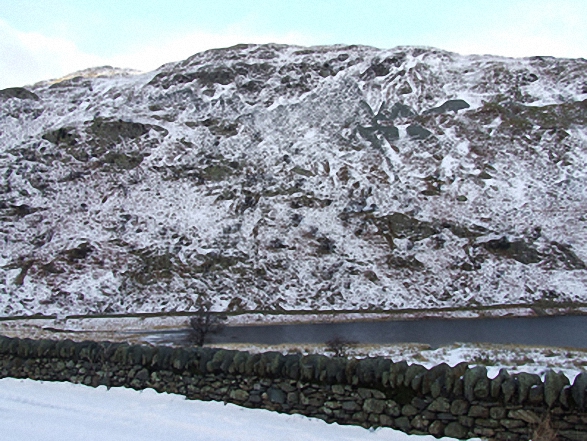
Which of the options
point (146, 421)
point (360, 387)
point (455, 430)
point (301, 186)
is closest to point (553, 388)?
point (455, 430)

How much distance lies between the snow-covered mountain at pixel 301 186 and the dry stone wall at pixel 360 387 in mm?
30756

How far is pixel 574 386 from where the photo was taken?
7262 mm

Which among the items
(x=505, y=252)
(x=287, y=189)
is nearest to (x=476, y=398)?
(x=505, y=252)

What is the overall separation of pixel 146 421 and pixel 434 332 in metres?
27.5

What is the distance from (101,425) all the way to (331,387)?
4.40 metres

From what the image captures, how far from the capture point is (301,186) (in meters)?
54.6

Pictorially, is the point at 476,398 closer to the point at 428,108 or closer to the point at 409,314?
the point at 409,314

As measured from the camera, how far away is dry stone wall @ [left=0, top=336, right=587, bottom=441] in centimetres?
743

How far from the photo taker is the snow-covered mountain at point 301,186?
42.9 metres

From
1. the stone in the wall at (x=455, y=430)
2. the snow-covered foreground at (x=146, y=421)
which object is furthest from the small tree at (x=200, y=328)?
the stone in the wall at (x=455, y=430)

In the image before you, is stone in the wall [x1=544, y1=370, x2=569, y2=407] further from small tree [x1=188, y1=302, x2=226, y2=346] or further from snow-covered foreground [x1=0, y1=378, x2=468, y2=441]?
small tree [x1=188, y1=302, x2=226, y2=346]

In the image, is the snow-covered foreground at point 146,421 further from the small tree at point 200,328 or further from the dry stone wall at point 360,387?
the small tree at point 200,328

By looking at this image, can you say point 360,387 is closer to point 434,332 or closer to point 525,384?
point 525,384

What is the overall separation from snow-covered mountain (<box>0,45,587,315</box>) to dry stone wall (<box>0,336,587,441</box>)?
30.8m
